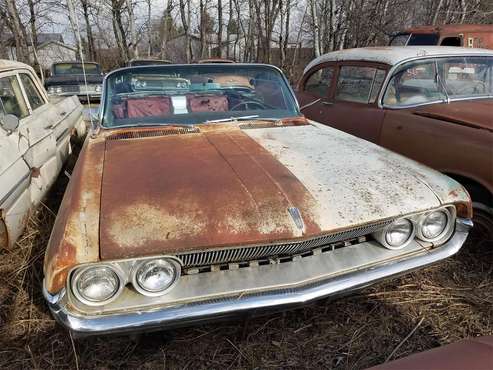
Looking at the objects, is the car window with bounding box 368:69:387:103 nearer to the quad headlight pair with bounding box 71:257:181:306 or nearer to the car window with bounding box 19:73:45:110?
the quad headlight pair with bounding box 71:257:181:306

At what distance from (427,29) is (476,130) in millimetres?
8012

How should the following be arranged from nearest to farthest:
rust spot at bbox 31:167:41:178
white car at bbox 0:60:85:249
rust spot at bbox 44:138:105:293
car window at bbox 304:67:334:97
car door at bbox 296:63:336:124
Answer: rust spot at bbox 44:138:105:293
white car at bbox 0:60:85:249
rust spot at bbox 31:167:41:178
car door at bbox 296:63:336:124
car window at bbox 304:67:334:97

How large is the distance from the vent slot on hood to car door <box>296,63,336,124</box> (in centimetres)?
194

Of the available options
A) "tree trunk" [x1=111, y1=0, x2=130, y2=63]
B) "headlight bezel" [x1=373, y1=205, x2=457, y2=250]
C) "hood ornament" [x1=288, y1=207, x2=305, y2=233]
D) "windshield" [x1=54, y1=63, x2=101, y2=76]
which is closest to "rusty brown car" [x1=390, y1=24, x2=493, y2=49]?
"headlight bezel" [x1=373, y1=205, x2=457, y2=250]

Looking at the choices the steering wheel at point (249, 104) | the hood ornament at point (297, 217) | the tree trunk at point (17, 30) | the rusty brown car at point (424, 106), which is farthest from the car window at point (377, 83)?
the tree trunk at point (17, 30)

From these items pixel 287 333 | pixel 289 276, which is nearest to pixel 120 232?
pixel 289 276

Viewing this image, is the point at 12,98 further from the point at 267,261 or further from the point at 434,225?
the point at 434,225

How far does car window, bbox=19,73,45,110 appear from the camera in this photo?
Result: 177 inches

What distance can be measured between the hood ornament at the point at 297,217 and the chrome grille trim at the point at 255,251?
71mm

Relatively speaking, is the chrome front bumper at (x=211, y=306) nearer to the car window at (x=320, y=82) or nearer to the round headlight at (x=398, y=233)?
the round headlight at (x=398, y=233)

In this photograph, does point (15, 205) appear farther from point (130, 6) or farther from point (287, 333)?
point (130, 6)

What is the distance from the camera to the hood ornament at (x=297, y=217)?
1876mm

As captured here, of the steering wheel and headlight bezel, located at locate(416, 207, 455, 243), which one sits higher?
the steering wheel

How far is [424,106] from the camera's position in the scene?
3.90m
